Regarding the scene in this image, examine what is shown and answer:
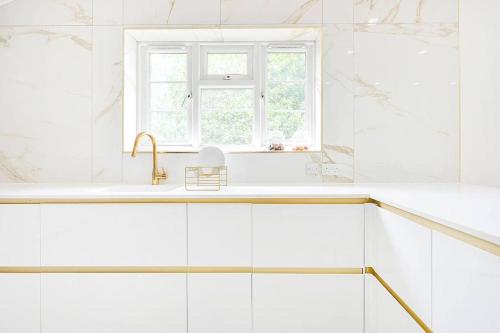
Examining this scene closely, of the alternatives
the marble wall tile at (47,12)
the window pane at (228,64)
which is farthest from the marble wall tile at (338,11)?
the marble wall tile at (47,12)

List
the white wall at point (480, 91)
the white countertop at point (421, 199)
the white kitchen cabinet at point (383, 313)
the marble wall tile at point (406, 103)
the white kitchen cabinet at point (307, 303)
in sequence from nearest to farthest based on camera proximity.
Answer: the white countertop at point (421, 199) → the white kitchen cabinet at point (383, 313) → the white kitchen cabinet at point (307, 303) → the white wall at point (480, 91) → the marble wall tile at point (406, 103)

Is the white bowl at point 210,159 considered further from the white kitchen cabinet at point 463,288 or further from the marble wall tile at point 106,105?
the white kitchen cabinet at point 463,288

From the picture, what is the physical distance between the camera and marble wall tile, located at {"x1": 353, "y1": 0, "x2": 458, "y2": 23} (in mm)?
2291

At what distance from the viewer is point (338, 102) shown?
7.66 feet

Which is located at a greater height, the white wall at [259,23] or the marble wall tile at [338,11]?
the marble wall tile at [338,11]

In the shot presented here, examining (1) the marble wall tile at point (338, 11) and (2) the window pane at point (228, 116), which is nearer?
(1) the marble wall tile at point (338, 11)

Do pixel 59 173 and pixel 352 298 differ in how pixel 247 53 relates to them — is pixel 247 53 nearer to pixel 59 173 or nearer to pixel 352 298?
pixel 59 173

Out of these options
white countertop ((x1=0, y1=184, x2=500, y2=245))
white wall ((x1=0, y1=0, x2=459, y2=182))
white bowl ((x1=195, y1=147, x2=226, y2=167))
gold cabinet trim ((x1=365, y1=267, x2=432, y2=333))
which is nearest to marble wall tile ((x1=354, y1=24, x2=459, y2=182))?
white wall ((x1=0, y1=0, x2=459, y2=182))

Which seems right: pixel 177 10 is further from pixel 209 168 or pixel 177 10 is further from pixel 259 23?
pixel 209 168

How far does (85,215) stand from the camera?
5.68 feet

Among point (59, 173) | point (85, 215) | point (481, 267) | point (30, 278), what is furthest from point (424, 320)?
point (59, 173)

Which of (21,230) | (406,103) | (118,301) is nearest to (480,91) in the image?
(406,103)

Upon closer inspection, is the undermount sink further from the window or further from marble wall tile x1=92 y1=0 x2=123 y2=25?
marble wall tile x1=92 y1=0 x2=123 y2=25

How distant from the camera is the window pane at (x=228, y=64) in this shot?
8.54 feet
